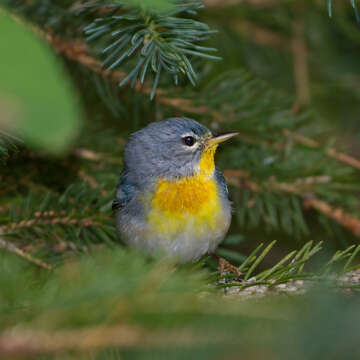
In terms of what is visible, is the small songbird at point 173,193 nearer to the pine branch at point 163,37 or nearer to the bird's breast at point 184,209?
the bird's breast at point 184,209

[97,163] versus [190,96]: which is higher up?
[190,96]

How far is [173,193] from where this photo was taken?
3881mm

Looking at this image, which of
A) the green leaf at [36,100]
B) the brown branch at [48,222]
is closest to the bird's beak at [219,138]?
the brown branch at [48,222]

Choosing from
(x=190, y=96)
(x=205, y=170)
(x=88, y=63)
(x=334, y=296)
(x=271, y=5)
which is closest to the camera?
(x=334, y=296)

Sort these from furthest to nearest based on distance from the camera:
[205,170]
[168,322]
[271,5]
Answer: [271,5] → [205,170] → [168,322]

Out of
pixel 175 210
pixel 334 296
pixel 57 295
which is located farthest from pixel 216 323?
pixel 175 210

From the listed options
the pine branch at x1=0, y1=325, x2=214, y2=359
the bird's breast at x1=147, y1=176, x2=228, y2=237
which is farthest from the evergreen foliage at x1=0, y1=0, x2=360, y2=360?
the bird's breast at x1=147, y1=176, x2=228, y2=237

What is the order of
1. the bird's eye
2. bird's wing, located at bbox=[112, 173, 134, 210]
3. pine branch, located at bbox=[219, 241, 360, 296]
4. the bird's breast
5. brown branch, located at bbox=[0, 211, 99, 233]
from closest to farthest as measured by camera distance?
pine branch, located at bbox=[219, 241, 360, 296]
brown branch, located at bbox=[0, 211, 99, 233]
the bird's breast
bird's wing, located at bbox=[112, 173, 134, 210]
the bird's eye

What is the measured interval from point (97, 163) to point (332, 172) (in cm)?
191

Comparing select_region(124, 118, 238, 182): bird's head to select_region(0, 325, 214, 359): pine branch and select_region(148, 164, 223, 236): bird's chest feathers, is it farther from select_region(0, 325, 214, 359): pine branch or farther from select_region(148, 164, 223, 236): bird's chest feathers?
select_region(0, 325, 214, 359): pine branch

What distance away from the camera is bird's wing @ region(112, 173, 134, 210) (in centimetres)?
390

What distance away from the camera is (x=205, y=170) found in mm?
4219

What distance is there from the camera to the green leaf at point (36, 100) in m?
0.88

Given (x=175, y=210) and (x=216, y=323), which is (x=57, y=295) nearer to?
(x=216, y=323)
